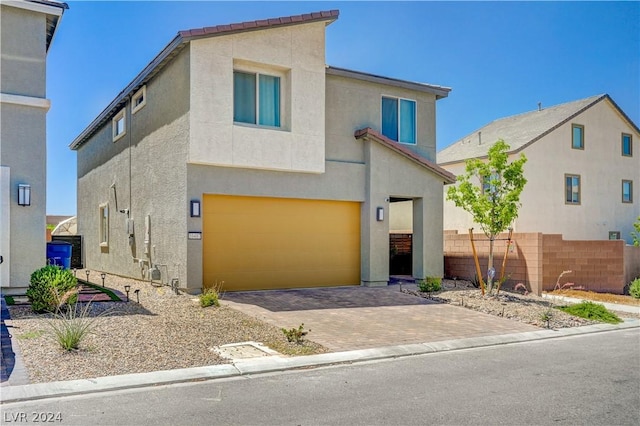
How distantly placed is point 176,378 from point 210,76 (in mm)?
8618

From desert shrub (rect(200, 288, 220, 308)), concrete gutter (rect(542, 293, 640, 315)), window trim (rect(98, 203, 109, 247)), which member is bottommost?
concrete gutter (rect(542, 293, 640, 315))

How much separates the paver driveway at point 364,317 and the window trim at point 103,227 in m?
8.62

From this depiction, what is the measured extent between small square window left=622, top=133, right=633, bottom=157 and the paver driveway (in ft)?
69.2

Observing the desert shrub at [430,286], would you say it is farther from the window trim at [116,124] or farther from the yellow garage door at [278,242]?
the window trim at [116,124]

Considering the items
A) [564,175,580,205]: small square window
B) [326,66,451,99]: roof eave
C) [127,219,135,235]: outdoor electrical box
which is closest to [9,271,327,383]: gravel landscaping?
[127,219,135,235]: outdoor electrical box

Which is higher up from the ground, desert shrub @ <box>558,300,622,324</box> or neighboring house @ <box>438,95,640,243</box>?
neighboring house @ <box>438,95,640,243</box>

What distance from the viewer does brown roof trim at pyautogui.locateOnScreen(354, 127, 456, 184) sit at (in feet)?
53.2

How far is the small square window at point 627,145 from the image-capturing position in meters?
29.5

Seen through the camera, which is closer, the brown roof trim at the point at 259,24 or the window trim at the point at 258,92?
the brown roof trim at the point at 259,24

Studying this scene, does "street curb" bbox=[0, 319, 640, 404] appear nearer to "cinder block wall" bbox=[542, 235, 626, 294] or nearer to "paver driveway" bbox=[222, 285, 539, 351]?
"paver driveway" bbox=[222, 285, 539, 351]

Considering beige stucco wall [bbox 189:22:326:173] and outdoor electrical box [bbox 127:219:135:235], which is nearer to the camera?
beige stucco wall [bbox 189:22:326:173]

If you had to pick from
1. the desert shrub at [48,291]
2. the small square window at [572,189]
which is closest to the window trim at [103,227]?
the desert shrub at [48,291]

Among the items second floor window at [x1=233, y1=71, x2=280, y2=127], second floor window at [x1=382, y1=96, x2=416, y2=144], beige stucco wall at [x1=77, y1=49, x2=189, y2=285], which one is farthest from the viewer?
second floor window at [x1=382, y1=96, x2=416, y2=144]

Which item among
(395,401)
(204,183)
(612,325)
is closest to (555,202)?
(612,325)
